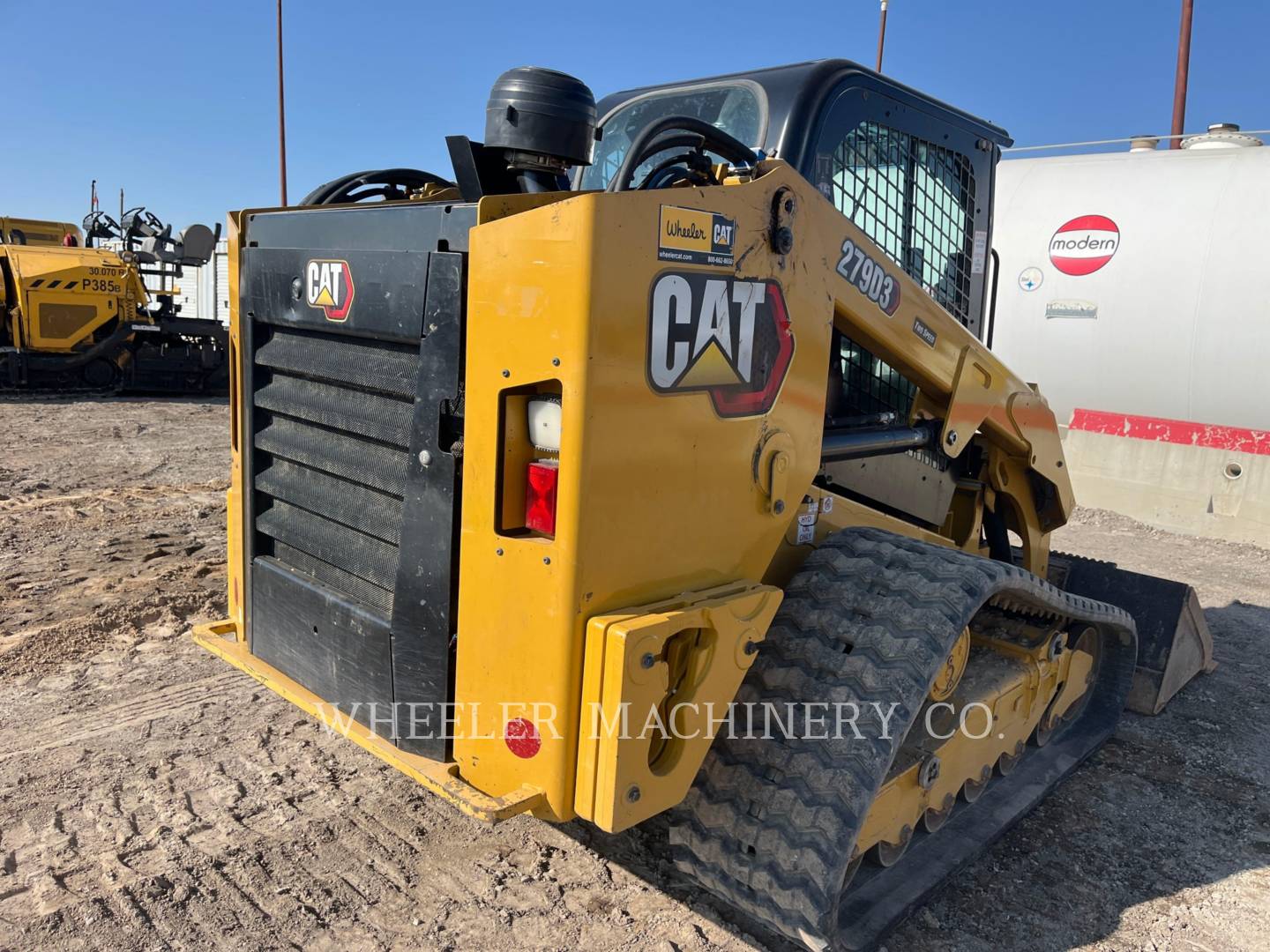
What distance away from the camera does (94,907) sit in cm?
276

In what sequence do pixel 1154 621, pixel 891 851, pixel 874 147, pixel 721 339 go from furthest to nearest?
pixel 1154 621, pixel 874 147, pixel 891 851, pixel 721 339

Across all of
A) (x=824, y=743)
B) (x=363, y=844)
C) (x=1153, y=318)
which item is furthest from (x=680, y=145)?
(x=1153, y=318)

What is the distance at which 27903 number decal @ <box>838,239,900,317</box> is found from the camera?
9.19 ft

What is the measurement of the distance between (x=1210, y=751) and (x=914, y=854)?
1955 millimetres

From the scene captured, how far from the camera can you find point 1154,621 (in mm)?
4738

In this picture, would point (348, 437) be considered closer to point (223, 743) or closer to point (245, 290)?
point (245, 290)

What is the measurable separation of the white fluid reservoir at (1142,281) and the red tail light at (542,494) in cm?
814

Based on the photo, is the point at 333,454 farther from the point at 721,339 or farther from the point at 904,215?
the point at 904,215

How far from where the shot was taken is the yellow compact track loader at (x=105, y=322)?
14133 mm

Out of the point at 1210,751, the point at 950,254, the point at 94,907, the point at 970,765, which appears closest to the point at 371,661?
the point at 94,907

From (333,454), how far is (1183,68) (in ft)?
45.7

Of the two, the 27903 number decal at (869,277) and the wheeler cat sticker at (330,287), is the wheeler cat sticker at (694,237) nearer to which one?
the 27903 number decal at (869,277)

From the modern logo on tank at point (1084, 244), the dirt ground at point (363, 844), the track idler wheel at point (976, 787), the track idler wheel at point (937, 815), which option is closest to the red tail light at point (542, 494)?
the dirt ground at point (363, 844)

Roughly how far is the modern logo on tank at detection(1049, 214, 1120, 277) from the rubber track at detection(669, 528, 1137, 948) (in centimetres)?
738
